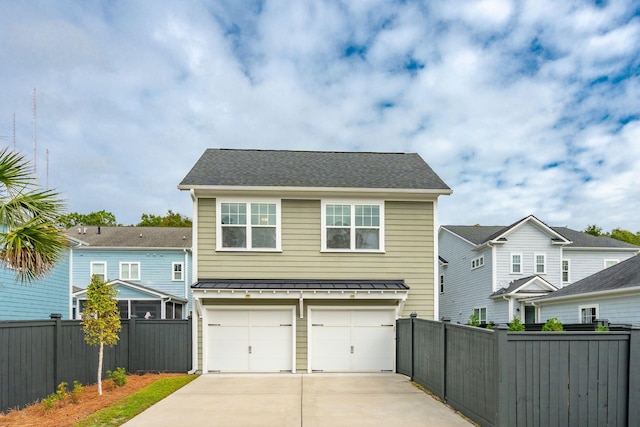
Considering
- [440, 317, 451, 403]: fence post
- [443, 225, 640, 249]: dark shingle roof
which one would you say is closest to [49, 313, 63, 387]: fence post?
[440, 317, 451, 403]: fence post

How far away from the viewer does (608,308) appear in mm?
15211

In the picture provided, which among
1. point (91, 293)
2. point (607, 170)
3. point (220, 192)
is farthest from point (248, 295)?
point (607, 170)

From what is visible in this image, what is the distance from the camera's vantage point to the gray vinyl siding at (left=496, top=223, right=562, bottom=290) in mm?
23312

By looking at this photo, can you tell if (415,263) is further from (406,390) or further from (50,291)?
(50,291)

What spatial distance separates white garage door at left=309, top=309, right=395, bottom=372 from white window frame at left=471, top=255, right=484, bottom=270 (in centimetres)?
1365

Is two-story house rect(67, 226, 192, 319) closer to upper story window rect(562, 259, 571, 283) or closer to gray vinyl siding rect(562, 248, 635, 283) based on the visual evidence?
upper story window rect(562, 259, 571, 283)

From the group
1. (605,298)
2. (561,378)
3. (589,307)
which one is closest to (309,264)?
(561,378)

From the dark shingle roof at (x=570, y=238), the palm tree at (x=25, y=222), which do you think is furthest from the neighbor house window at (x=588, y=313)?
the palm tree at (x=25, y=222)

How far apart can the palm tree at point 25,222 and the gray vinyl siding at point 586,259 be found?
26.0m

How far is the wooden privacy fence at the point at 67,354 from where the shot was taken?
774 centimetres

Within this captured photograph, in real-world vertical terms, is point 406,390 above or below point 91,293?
below

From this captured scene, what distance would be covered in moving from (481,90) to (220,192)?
1111cm

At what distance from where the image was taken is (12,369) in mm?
7703

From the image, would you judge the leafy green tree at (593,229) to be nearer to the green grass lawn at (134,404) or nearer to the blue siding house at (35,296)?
the green grass lawn at (134,404)
